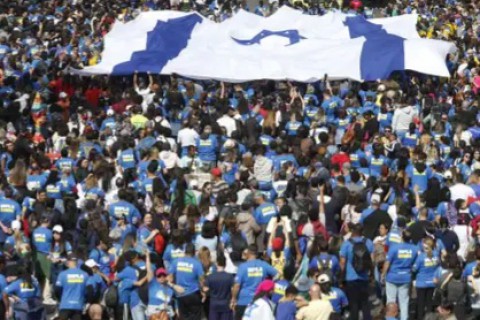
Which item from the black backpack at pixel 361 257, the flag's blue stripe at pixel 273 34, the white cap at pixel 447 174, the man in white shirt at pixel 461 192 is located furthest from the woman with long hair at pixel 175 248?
the flag's blue stripe at pixel 273 34

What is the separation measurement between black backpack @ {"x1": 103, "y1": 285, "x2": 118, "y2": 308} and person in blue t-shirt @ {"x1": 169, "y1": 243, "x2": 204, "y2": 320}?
2.38 feet

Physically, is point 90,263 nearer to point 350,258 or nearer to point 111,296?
point 111,296

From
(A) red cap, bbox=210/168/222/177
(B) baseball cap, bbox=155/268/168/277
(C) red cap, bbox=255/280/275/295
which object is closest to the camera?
(C) red cap, bbox=255/280/275/295

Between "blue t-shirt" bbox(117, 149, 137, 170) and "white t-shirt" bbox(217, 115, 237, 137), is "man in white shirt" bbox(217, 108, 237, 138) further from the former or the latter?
"blue t-shirt" bbox(117, 149, 137, 170)

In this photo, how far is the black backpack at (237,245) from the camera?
1809 cm

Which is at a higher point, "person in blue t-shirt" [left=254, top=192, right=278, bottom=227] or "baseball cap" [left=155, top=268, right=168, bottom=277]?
"baseball cap" [left=155, top=268, right=168, bottom=277]

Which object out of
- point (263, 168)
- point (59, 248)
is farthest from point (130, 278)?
point (263, 168)

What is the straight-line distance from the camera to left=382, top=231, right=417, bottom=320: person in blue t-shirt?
709 inches

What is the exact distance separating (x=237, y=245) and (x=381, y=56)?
39.1 ft

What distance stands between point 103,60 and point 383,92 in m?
6.42

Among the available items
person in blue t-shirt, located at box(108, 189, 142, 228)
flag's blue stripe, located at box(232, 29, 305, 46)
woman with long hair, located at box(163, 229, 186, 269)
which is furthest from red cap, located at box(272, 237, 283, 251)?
flag's blue stripe, located at box(232, 29, 305, 46)

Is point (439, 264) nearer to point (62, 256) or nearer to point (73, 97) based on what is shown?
point (62, 256)

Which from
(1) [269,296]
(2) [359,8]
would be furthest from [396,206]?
(2) [359,8]

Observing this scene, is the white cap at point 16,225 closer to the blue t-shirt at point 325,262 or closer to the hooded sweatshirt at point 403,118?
the blue t-shirt at point 325,262
